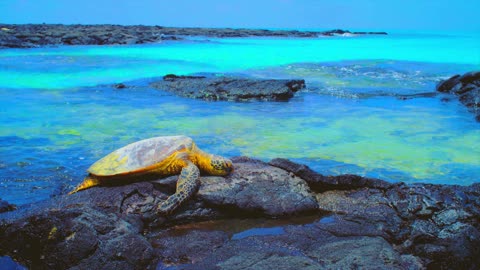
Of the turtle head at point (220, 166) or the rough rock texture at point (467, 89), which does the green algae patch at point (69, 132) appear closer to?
the turtle head at point (220, 166)

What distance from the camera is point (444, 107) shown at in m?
14.2

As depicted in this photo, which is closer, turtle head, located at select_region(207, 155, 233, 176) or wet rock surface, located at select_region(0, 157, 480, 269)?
wet rock surface, located at select_region(0, 157, 480, 269)

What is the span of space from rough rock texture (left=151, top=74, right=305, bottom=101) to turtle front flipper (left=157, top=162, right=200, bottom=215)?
9.93 m

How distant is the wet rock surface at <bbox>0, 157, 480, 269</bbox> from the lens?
379cm

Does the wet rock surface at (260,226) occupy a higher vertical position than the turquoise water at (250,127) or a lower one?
higher

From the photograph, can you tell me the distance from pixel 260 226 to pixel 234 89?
11105 millimetres

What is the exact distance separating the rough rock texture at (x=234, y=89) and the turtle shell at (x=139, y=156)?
936 cm

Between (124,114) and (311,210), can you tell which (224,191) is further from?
(124,114)

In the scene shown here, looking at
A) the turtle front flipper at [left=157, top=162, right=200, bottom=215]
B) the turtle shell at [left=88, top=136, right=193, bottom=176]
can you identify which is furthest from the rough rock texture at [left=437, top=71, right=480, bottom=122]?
the turtle front flipper at [left=157, top=162, right=200, bottom=215]

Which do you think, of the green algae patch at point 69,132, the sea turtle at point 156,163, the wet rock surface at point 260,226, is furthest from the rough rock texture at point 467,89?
the green algae patch at point 69,132

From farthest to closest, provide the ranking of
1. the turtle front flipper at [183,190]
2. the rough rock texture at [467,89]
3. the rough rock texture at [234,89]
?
1. the rough rock texture at [234,89]
2. the rough rock texture at [467,89]
3. the turtle front flipper at [183,190]

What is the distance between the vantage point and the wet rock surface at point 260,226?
3785 millimetres

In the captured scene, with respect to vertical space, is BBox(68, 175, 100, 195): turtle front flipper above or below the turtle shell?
below

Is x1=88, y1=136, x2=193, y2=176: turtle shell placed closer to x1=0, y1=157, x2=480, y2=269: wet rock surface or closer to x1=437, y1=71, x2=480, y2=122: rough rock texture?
x1=0, y1=157, x2=480, y2=269: wet rock surface
